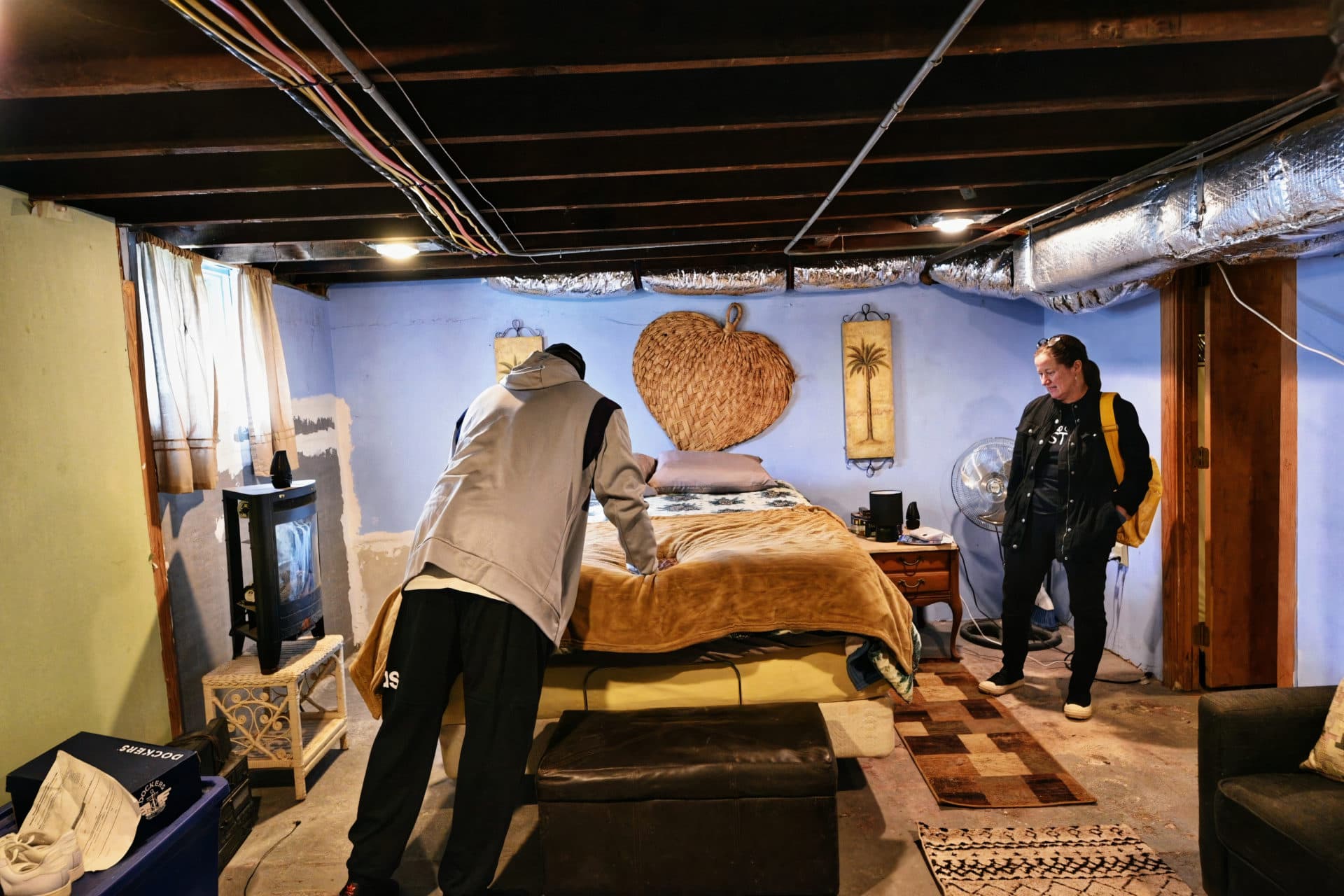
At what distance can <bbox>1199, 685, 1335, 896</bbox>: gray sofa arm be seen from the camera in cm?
198

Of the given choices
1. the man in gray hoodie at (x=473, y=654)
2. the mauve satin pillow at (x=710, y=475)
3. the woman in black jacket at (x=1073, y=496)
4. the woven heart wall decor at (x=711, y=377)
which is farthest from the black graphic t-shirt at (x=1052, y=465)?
the man in gray hoodie at (x=473, y=654)

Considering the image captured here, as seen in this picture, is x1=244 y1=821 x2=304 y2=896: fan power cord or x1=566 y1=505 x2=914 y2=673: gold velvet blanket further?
x1=566 y1=505 x2=914 y2=673: gold velvet blanket

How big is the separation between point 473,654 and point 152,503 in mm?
1593

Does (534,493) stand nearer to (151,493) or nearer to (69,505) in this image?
(69,505)

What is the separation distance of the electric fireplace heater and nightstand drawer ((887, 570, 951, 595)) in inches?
109

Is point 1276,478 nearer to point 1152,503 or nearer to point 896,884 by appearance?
point 1152,503

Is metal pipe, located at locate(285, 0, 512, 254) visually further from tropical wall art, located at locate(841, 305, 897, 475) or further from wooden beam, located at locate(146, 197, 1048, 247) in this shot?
tropical wall art, located at locate(841, 305, 897, 475)

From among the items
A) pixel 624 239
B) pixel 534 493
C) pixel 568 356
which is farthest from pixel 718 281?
pixel 534 493

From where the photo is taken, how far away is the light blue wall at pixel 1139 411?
3752mm

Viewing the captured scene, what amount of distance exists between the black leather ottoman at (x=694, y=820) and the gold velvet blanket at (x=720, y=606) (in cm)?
44

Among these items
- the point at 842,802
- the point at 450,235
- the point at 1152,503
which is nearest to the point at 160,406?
the point at 450,235

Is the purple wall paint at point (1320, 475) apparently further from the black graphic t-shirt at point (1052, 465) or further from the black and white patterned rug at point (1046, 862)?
the black and white patterned rug at point (1046, 862)

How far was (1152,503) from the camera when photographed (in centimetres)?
334

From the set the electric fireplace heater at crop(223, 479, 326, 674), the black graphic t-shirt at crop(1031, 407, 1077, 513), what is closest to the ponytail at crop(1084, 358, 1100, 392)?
the black graphic t-shirt at crop(1031, 407, 1077, 513)
